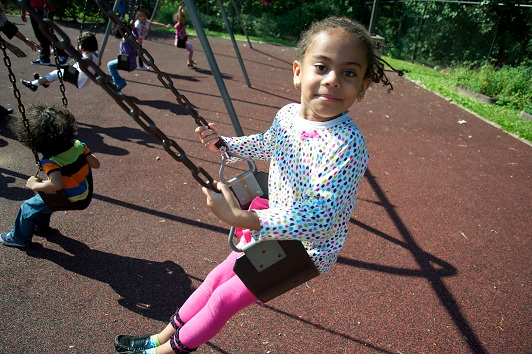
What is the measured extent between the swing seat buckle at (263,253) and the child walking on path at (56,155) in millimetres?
1617

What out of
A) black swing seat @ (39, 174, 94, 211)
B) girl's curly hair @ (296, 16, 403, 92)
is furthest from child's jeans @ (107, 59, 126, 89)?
girl's curly hair @ (296, 16, 403, 92)

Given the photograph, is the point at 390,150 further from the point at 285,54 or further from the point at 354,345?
the point at 285,54

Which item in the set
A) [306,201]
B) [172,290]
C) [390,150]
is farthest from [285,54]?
[306,201]

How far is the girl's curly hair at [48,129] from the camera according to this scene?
2586 millimetres

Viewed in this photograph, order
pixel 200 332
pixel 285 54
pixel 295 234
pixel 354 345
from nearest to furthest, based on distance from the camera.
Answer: pixel 295 234
pixel 200 332
pixel 354 345
pixel 285 54

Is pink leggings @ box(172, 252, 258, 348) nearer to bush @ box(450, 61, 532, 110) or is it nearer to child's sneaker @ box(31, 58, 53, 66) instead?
child's sneaker @ box(31, 58, 53, 66)

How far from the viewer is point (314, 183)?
1.52 metres

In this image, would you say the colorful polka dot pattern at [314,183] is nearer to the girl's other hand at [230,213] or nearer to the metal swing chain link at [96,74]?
the girl's other hand at [230,213]

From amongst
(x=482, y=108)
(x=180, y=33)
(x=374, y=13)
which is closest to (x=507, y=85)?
(x=482, y=108)

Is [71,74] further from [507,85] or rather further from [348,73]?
[507,85]

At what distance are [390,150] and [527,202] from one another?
72.3 inches

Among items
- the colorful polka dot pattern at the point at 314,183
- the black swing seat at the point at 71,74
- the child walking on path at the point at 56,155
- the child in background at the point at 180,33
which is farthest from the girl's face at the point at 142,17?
the colorful polka dot pattern at the point at 314,183

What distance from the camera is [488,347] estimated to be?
2.57 metres

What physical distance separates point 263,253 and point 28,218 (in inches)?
84.9
